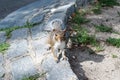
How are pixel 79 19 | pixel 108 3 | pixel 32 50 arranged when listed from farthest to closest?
1. pixel 108 3
2. pixel 79 19
3. pixel 32 50

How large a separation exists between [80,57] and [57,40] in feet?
1.69

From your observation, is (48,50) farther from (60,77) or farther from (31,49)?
(60,77)

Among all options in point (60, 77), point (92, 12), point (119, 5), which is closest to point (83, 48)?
point (60, 77)

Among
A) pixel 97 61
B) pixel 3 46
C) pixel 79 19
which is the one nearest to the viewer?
pixel 97 61

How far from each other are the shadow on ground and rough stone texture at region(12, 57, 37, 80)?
0.44 m

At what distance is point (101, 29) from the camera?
4.46 m

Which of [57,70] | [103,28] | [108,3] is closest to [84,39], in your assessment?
[103,28]

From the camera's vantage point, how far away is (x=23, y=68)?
3.61 m

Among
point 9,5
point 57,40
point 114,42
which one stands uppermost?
point 9,5

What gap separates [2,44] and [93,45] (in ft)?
3.92

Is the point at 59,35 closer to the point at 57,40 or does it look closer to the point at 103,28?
the point at 57,40

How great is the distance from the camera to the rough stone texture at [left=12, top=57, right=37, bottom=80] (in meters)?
3.47

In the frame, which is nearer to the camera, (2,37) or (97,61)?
(97,61)

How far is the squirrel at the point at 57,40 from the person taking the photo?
3.38 metres
